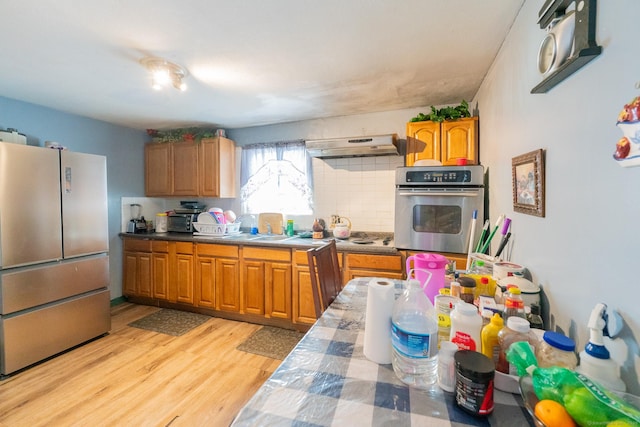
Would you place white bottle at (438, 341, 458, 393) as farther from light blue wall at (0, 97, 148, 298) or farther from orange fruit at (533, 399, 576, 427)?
light blue wall at (0, 97, 148, 298)

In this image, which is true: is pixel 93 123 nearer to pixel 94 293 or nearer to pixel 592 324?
pixel 94 293

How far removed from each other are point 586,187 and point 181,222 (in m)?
3.77

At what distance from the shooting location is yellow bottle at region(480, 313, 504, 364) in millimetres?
760

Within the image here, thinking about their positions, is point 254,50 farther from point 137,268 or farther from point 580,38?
point 137,268

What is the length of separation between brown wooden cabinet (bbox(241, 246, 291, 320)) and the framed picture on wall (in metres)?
1.94

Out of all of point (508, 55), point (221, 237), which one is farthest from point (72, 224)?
point (508, 55)

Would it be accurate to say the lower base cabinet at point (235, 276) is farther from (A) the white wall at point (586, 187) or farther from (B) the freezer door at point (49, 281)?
(A) the white wall at point (586, 187)

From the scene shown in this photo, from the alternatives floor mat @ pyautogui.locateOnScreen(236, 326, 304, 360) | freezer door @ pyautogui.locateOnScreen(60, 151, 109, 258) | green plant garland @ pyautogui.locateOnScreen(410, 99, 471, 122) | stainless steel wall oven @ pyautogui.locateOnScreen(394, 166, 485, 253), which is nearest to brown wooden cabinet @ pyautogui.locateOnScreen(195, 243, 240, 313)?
floor mat @ pyautogui.locateOnScreen(236, 326, 304, 360)

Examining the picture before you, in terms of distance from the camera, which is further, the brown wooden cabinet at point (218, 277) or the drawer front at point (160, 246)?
the drawer front at point (160, 246)

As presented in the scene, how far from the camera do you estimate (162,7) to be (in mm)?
1362

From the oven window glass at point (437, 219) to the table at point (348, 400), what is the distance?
1706 millimetres

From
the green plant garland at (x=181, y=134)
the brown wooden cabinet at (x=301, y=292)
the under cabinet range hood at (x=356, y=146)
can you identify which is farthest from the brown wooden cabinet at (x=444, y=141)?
the green plant garland at (x=181, y=134)

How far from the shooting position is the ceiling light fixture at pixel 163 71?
1874 millimetres

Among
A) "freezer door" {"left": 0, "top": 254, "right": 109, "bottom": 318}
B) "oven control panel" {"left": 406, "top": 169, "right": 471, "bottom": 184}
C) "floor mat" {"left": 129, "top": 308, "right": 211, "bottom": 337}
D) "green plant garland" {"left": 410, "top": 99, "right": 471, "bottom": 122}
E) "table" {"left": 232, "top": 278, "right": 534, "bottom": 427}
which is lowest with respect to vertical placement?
"floor mat" {"left": 129, "top": 308, "right": 211, "bottom": 337}
